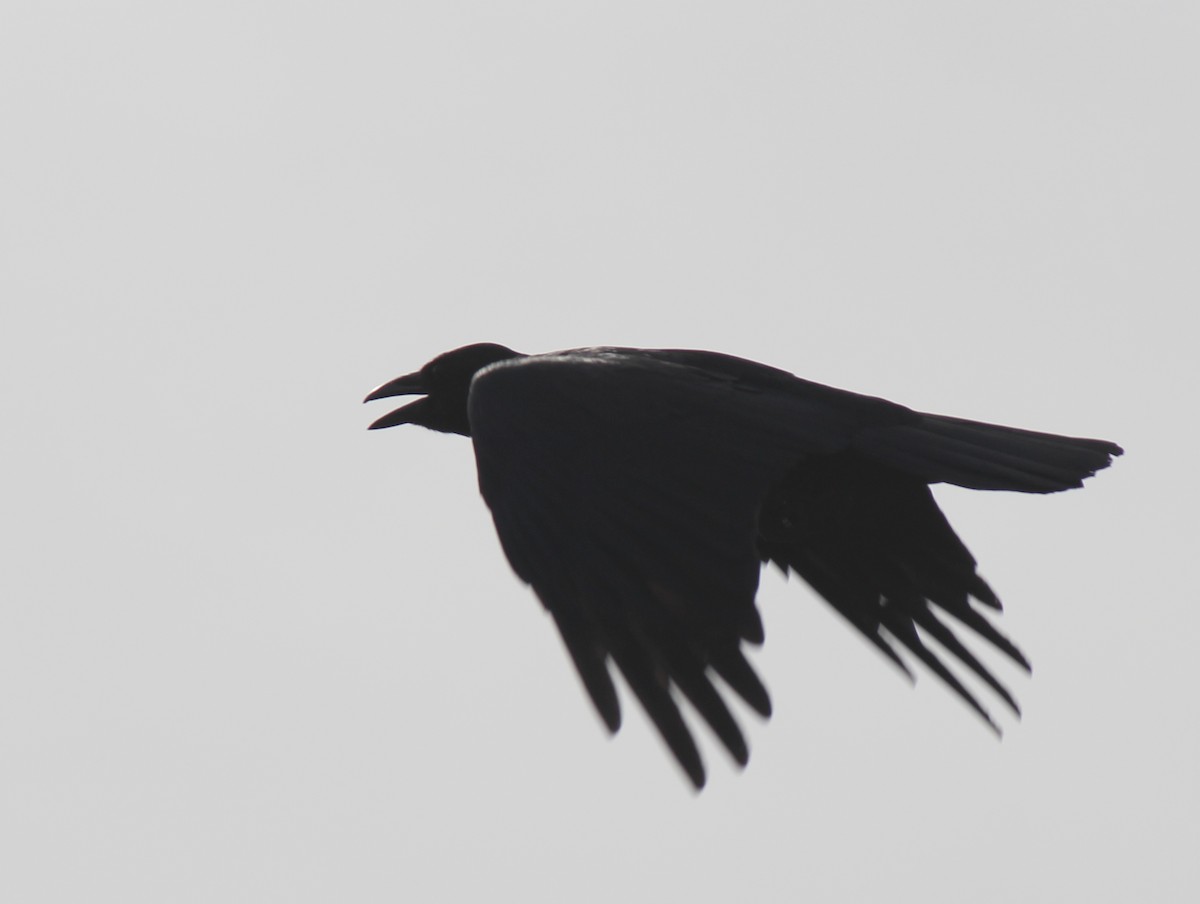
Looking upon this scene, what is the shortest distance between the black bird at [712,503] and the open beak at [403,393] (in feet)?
5.62

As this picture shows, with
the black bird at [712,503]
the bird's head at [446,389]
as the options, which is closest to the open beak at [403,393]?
the bird's head at [446,389]

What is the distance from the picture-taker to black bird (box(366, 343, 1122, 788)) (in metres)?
7.49

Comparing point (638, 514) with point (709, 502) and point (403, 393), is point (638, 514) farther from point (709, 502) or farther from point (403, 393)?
point (403, 393)

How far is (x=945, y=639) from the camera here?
9539 millimetres

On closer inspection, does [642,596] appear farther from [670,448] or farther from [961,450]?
[961,450]

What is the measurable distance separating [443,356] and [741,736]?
4.78m

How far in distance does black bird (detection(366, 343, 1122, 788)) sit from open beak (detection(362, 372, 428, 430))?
1.71 m

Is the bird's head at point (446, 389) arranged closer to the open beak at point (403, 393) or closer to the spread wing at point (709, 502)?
the open beak at point (403, 393)

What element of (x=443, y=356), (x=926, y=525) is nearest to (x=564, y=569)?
(x=926, y=525)

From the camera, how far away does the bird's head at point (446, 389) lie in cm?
1143

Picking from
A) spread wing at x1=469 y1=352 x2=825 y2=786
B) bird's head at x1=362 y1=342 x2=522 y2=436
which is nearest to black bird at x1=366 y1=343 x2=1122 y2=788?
spread wing at x1=469 y1=352 x2=825 y2=786

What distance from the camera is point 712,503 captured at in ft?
26.6

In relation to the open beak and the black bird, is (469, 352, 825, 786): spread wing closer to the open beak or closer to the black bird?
the black bird

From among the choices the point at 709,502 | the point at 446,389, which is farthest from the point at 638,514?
the point at 446,389
